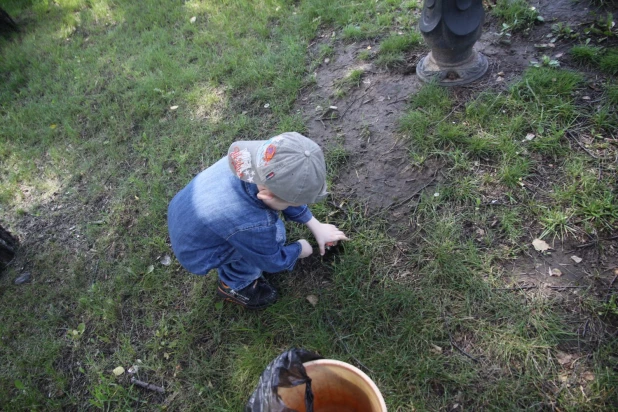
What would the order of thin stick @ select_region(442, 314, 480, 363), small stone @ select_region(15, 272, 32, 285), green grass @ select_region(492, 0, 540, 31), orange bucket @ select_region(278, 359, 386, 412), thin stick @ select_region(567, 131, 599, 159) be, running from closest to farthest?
orange bucket @ select_region(278, 359, 386, 412)
thin stick @ select_region(442, 314, 480, 363)
thin stick @ select_region(567, 131, 599, 159)
small stone @ select_region(15, 272, 32, 285)
green grass @ select_region(492, 0, 540, 31)

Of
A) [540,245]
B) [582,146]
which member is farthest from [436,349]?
[582,146]

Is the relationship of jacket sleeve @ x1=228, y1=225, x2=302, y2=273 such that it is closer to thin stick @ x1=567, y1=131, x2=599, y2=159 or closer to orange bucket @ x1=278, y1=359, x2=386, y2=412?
orange bucket @ x1=278, y1=359, x2=386, y2=412

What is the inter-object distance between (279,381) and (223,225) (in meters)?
0.78

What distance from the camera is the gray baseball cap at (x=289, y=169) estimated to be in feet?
5.75

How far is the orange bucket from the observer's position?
1.75 m

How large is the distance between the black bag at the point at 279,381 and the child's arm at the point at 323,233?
2.82ft

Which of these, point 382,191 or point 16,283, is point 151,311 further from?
point 382,191

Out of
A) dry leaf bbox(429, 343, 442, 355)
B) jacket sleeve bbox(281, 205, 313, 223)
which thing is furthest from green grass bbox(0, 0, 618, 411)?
jacket sleeve bbox(281, 205, 313, 223)

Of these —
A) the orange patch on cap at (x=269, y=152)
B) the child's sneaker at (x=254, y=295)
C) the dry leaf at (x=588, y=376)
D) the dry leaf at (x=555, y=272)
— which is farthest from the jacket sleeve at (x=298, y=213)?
the dry leaf at (x=588, y=376)

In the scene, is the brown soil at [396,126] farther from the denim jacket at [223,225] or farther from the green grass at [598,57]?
the denim jacket at [223,225]

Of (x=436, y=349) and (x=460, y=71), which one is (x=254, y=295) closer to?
(x=436, y=349)

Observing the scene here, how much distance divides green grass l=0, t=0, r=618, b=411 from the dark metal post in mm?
226

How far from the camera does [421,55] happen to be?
361 cm

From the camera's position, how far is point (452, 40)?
9.95 feet
